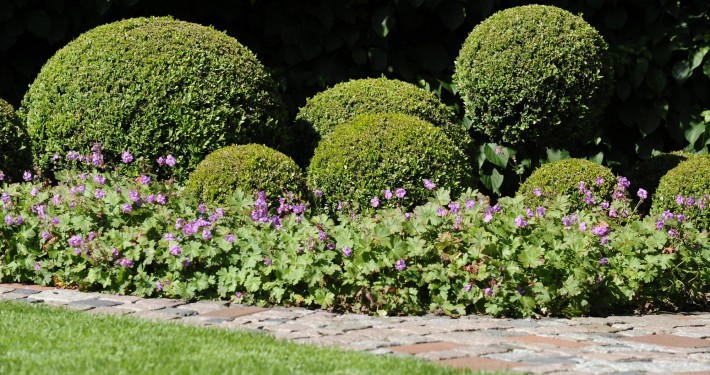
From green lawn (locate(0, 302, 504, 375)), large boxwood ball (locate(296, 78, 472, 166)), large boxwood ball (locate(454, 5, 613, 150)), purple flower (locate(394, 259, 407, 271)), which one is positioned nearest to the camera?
green lawn (locate(0, 302, 504, 375))

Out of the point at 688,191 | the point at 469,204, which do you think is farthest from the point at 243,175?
the point at 688,191

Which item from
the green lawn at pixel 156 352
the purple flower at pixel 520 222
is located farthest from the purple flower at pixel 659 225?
the green lawn at pixel 156 352

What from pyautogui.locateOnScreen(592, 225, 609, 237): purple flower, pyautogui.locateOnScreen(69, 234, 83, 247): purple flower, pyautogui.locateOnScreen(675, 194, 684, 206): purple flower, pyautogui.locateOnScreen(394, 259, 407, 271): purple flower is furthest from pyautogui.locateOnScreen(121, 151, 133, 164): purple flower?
pyautogui.locateOnScreen(675, 194, 684, 206): purple flower

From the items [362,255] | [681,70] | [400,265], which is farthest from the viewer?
[681,70]

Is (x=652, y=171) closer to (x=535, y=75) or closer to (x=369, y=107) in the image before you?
(x=535, y=75)

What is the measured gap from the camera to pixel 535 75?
7598mm

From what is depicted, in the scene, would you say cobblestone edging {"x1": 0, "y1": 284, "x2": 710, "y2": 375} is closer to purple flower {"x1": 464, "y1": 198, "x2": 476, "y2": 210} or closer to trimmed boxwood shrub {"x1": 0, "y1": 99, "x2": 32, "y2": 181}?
purple flower {"x1": 464, "y1": 198, "x2": 476, "y2": 210}

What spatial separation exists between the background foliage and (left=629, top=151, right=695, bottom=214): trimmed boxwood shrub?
40 centimetres

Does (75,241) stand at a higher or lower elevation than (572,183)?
lower

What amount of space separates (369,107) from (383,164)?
0.90m

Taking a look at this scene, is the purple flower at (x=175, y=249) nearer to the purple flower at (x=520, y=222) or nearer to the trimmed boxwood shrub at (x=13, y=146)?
the purple flower at (x=520, y=222)

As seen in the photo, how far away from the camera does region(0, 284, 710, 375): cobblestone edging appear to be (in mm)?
4008

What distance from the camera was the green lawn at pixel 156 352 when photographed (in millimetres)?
3605

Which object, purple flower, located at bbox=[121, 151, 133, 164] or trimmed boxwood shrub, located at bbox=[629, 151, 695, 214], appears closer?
purple flower, located at bbox=[121, 151, 133, 164]
